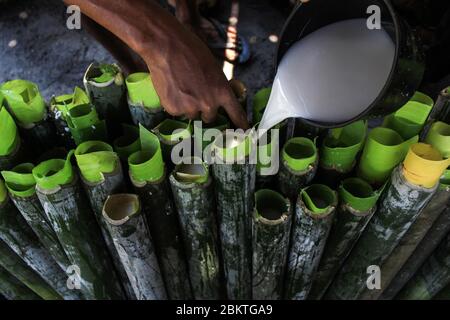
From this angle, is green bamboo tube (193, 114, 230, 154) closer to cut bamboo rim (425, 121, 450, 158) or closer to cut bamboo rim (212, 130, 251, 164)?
cut bamboo rim (212, 130, 251, 164)

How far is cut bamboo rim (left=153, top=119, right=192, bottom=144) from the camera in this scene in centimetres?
119

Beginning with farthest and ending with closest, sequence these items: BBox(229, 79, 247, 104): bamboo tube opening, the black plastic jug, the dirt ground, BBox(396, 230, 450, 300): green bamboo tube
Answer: the dirt ground
BBox(396, 230, 450, 300): green bamboo tube
BBox(229, 79, 247, 104): bamboo tube opening
the black plastic jug

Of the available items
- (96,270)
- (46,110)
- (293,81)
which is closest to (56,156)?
(46,110)

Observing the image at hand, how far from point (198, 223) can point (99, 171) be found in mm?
330

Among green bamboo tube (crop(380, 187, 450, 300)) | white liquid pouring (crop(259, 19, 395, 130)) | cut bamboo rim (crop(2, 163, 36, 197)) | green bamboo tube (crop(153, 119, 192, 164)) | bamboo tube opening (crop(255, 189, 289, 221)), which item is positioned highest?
white liquid pouring (crop(259, 19, 395, 130))

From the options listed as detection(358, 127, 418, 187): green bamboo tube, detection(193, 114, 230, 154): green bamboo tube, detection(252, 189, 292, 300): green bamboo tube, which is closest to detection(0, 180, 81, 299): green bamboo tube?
detection(193, 114, 230, 154): green bamboo tube

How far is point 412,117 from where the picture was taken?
1.22 m

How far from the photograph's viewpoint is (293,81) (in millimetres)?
1144

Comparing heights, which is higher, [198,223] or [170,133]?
[170,133]

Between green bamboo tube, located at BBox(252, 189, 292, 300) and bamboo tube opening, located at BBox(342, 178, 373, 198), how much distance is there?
0.18m

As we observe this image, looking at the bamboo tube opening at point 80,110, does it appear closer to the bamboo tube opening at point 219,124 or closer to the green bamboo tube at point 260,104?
the bamboo tube opening at point 219,124

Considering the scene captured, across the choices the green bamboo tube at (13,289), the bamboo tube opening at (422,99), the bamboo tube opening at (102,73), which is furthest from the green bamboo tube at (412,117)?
the green bamboo tube at (13,289)

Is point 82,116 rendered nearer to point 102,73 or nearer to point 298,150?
point 102,73

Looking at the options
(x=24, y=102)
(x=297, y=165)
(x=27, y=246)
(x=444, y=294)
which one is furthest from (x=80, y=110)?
(x=444, y=294)
